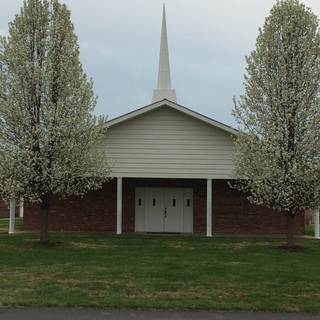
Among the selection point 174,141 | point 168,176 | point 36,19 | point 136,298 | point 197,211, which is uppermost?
point 36,19

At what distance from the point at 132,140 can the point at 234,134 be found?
398 centimetres

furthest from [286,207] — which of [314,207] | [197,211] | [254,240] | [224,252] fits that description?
[197,211]

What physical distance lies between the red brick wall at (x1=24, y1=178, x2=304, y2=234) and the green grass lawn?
488 cm

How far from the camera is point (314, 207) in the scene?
14.5 metres

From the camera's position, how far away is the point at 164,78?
2395cm

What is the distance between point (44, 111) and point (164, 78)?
10.7m

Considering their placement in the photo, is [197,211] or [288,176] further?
[197,211]

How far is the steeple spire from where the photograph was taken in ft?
76.4

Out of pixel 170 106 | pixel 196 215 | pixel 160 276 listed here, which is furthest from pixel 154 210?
pixel 160 276

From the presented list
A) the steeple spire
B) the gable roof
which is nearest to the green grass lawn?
the gable roof

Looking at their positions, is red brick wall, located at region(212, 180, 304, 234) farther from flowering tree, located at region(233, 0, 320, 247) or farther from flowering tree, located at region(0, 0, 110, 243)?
flowering tree, located at region(0, 0, 110, 243)

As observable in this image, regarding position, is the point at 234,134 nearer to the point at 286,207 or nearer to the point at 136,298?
the point at 286,207

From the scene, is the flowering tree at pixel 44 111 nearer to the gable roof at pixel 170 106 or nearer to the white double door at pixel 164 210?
the gable roof at pixel 170 106

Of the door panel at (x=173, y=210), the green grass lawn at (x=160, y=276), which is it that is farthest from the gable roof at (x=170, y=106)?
the green grass lawn at (x=160, y=276)
